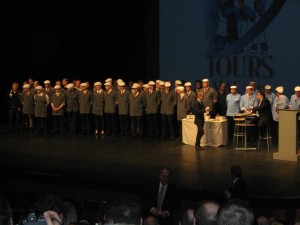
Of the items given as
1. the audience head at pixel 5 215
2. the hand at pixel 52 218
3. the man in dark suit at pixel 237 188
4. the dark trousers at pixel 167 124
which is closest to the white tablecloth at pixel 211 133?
the dark trousers at pixel 167 124

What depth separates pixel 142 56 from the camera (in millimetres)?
20422

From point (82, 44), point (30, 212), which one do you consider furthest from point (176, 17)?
point (30, 212)

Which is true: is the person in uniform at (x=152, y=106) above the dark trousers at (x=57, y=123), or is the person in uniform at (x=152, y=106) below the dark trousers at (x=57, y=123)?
above

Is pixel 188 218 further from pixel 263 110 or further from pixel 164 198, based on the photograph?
pixel 263 110

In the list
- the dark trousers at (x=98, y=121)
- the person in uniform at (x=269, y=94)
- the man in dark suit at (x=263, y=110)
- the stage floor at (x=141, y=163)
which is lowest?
the stage floor at (x=141, y=163)

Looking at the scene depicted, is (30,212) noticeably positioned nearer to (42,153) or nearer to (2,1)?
(42,153)

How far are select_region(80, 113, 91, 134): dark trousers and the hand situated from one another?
44.6 ft

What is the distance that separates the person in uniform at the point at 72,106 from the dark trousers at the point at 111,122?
0.94 meters

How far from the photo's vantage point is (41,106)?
58.8 feet

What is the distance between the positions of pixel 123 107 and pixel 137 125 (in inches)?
26.1

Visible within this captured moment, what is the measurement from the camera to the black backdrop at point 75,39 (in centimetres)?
2047

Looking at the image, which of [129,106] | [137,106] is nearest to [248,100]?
[137,106]

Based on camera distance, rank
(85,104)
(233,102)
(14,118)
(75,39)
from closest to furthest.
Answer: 1. (233,102)
2. (85,104)
3. (14,118)
4. (75,39)

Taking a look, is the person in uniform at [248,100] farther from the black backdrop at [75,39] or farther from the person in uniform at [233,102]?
the black backdrop at [75,39]
